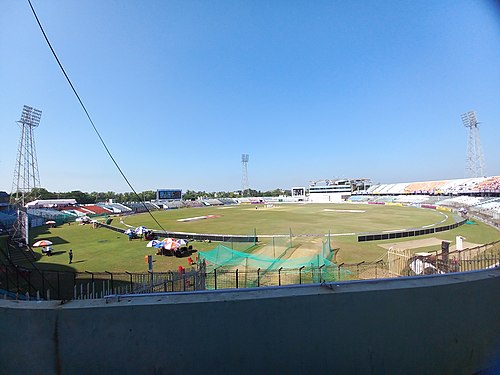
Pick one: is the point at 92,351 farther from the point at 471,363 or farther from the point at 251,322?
the point at 471,363

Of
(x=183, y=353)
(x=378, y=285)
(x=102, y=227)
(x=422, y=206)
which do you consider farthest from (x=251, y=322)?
(x=422, y=206)

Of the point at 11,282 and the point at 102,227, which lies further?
the point at 102,227

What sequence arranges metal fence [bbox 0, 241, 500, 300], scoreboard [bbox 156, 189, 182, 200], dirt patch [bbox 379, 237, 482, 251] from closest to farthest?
metal fence [bbox 0, 241, 500, 300] → dirt patch [bbox 379, 237, 482, 251] → scoreboard [bbox 156, 189, 182, 200]

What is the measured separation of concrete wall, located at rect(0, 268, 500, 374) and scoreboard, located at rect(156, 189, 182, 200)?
8456cm

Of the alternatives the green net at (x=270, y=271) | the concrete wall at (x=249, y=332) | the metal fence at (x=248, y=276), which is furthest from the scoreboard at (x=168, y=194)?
the concrete wall at (x=249, y=332)

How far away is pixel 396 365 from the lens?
222cm

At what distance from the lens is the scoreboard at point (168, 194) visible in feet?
269

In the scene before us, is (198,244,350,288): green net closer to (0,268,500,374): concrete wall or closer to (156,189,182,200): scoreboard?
(0,268,500,374): concrete wall

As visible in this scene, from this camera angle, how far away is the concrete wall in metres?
2.01

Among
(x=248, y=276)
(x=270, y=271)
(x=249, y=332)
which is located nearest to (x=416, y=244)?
(x=270, y=271)

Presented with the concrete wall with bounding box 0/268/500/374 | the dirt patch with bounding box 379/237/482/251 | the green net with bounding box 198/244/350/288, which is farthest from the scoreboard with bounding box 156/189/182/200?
the concrete wall with bounding box 0/268/500/374

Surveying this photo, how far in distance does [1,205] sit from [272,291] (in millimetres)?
58936

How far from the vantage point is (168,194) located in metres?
83.8

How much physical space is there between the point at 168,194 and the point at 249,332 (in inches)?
3399
